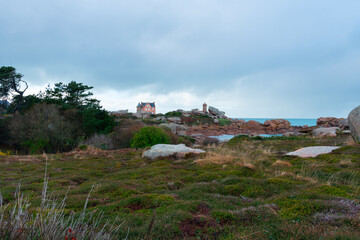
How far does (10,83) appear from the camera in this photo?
40062 millimetres

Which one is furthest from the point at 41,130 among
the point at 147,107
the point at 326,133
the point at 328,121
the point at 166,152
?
the point at 147,107

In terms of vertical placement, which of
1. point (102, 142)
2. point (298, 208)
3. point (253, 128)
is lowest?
point (102, 142)

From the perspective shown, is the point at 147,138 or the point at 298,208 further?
the point at 147,138

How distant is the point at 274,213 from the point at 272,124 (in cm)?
6605

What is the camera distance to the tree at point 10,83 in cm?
3791

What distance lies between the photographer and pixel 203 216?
4391 mm

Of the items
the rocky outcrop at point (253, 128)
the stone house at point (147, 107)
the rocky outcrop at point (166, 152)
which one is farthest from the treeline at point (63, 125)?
the stone house at point (147, 107)

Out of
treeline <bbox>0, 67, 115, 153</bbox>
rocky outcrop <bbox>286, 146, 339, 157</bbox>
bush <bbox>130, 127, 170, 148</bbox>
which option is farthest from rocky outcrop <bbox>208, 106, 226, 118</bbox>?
rocky outcrop <bbox>286, 146, 339, 157</bbox>

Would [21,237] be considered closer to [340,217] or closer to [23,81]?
[340,217]

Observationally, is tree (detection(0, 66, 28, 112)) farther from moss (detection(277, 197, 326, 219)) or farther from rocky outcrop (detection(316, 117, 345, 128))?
rocky outcrop (detection(316, 117, 345, 128))

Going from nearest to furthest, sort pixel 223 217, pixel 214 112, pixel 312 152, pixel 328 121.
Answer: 1. pixel 223 217
2. pixel 312 152
3. pixel 328 121
4. pixel 214 112

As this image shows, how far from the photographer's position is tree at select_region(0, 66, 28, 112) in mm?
37906

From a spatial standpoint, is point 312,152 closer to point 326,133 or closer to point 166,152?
point 166,152

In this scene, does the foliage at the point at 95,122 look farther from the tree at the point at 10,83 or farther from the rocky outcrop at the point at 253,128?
the rocky outcrop at the point at 253,128
